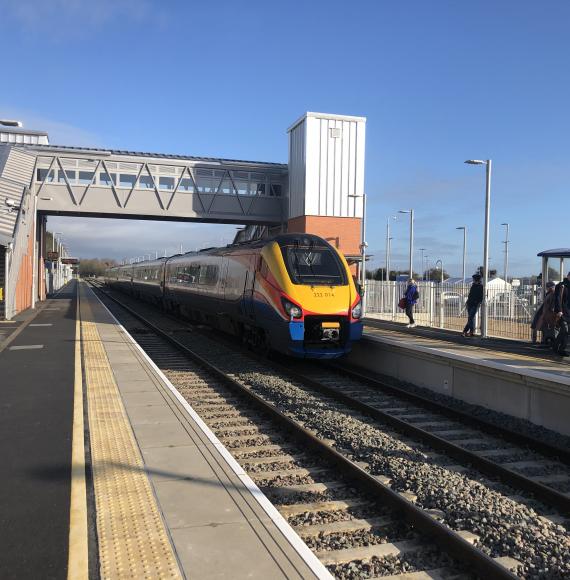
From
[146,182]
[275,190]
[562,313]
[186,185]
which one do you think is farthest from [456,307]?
[146,182]

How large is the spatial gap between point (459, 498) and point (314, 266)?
23.5 feet

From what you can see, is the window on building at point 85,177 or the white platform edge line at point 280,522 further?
the window on building at point 85,177

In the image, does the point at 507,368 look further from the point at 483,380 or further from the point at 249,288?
→ the point at 249,288

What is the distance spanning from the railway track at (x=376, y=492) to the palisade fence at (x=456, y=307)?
9.48 meters

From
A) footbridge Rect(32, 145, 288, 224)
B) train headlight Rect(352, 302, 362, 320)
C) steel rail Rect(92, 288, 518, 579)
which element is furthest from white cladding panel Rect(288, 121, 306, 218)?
steel rail Rect(92, 288, 518, 579)

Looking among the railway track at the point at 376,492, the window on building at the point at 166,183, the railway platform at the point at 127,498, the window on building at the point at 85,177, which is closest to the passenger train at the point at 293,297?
the railway track at the point at 376,492

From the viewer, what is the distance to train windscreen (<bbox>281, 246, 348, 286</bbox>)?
37.1 feet

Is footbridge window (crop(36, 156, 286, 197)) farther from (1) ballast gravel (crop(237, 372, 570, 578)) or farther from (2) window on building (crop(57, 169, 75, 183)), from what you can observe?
(1) ballast gravel (crop(237, 372, 570, 578))

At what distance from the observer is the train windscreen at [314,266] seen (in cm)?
1130

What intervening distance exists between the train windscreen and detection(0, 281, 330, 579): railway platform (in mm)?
4080

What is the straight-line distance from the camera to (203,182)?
33.2 meters

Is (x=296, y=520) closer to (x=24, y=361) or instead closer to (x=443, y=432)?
(x=443, y=432)

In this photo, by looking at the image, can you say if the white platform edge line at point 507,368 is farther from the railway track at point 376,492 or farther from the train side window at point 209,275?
the train side window at point 209,275

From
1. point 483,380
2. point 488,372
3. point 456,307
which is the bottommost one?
point 483,380
